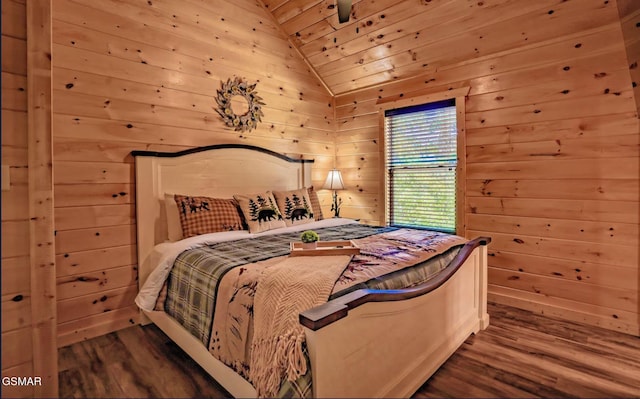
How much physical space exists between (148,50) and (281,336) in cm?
272

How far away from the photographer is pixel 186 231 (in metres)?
2.73

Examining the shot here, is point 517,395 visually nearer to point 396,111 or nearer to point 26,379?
point 26,379

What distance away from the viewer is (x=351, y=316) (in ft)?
4.68

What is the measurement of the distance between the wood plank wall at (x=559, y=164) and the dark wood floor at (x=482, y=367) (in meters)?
0.41

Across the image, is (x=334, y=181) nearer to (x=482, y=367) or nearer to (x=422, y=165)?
(x=422, y=165)

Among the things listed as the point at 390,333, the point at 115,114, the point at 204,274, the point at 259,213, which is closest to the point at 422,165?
the point at 259,213

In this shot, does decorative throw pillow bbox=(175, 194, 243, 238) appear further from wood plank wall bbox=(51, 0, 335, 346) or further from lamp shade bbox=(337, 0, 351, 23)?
lamp shade bbox=(337, 0, 351, 23)

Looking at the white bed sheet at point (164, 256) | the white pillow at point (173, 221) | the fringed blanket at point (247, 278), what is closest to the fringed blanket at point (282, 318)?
the fringed blanket at point (247, 278)

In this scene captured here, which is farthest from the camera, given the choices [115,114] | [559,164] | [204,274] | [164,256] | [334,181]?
[334,181]

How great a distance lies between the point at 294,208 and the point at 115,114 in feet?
5.58

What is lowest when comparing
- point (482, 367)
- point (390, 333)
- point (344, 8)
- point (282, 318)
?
point (482, 367)

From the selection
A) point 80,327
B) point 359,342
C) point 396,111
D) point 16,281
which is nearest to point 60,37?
point 16,281

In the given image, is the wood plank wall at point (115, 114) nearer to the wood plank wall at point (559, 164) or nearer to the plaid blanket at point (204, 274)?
the plaid blanket at point (204, 274)

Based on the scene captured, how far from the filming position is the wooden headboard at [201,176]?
2.83 metres
